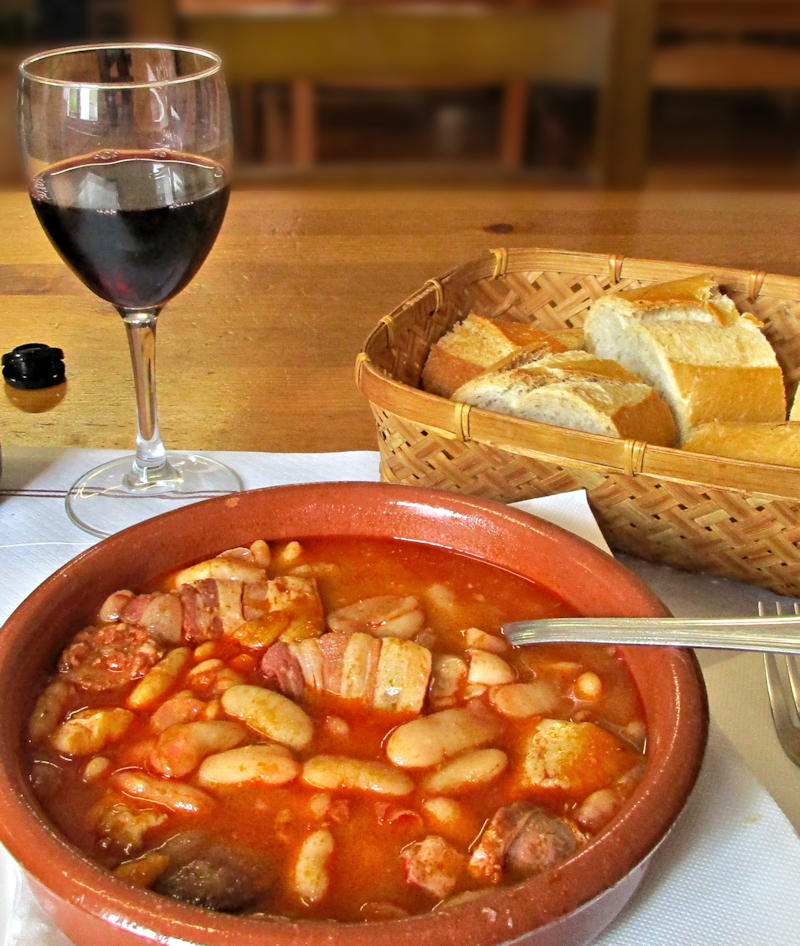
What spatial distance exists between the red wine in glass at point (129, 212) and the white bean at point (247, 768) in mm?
633

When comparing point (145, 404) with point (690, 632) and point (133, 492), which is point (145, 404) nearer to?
point (133, 492)

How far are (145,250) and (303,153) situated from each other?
4.15ft

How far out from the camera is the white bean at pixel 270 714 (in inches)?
34.4

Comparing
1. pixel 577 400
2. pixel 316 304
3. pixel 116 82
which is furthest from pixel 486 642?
pixel 316 304

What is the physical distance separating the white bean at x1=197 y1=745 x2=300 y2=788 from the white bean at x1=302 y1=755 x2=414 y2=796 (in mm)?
16

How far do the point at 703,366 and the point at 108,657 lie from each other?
2.96 ft

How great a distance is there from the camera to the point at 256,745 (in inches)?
34.0

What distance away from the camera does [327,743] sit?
34.7 inches

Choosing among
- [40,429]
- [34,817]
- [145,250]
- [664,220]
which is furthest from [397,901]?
[664,220]

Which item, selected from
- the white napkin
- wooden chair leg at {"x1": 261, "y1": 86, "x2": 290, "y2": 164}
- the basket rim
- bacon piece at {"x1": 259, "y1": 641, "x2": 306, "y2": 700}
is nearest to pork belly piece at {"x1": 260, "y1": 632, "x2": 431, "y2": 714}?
bacon piece at {"x1": 259, "y1": 641, "x2": 306, "y2": 700}

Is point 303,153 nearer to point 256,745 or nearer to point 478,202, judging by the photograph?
point 478,202

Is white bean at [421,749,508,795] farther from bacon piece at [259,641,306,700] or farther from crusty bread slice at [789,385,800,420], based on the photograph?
crusty bread slice at [789,385,800,420]

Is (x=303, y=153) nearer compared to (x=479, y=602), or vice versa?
(x=479, y=602)

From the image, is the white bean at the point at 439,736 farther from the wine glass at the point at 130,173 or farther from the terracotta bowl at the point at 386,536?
the wine glass at the point at 130,173
